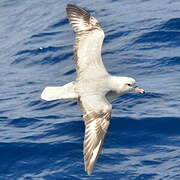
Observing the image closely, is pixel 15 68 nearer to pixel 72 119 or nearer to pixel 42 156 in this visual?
pixel 72 119

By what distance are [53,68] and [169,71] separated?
2.51 meters

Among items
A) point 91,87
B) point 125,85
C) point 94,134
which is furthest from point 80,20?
point 94,134

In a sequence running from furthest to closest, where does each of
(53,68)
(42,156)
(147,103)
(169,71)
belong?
(53,68), (169,71), (147,103), (42,156)

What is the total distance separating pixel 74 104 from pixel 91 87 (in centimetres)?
162

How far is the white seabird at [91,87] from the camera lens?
945cm

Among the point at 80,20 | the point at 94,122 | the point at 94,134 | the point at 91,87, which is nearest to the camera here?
the point at 94,134

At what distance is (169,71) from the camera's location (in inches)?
494

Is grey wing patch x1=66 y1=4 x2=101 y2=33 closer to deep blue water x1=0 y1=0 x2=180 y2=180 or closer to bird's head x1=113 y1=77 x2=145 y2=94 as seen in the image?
bird's head x1=113 y1=77 x2=145 y2=94

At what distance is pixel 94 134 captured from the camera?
9.47m

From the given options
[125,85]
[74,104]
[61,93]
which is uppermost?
[61,93]

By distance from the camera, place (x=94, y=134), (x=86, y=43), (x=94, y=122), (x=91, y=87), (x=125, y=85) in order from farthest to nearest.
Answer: (x=86, y=43) < (x=125, y=85) < (x=91, y=87) < (x=94, y=122) < (x=94, y=134)

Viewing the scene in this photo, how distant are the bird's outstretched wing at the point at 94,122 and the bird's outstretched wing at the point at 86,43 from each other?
34.7 inches

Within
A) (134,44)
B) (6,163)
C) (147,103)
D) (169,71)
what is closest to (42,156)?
(6,163)

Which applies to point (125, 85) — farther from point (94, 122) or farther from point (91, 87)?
point (94, 122)
